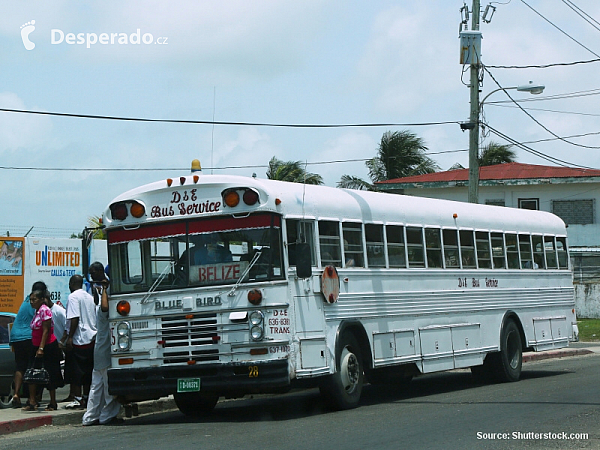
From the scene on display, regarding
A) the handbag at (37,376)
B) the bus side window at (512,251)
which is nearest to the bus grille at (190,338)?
the handbag at (37,376)

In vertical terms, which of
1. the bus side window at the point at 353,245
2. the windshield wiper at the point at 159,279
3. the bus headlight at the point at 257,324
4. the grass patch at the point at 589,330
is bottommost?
the grass patch at the point at 589,330

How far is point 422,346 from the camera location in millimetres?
13250

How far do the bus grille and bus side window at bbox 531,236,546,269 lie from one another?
27.1 feet

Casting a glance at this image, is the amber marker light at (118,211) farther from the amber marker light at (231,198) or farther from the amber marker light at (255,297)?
the amber marker light at (255,297)

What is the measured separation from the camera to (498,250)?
1563 centimetres

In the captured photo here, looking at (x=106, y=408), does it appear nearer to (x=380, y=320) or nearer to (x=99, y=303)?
(x=99, y=303)

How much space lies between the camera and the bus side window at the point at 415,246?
1325cm

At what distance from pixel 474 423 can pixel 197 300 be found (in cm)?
339

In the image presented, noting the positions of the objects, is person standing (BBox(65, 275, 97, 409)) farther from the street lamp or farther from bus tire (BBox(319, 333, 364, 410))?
the street lamp

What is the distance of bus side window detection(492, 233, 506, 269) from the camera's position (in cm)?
1549

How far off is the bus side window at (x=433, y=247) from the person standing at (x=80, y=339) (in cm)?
493

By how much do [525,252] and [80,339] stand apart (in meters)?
8.32

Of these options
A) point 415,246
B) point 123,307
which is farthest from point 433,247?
point 123,307

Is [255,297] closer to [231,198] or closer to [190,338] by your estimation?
[190,338]
